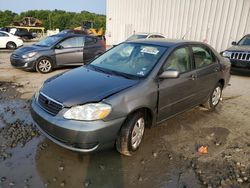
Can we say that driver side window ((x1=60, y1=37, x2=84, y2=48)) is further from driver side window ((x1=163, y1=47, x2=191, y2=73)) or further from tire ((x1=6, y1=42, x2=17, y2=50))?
tire ((x1=6, y1=42, x2=17, y2=50))

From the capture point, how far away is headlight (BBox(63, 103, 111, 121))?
2.93 m

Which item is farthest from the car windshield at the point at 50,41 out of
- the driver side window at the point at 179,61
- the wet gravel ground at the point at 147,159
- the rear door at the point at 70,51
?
the driver side window at the point at 179,61

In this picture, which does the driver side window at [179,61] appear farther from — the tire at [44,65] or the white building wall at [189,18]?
the white building wall at [189,18]

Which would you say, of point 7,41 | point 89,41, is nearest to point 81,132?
point 89,41

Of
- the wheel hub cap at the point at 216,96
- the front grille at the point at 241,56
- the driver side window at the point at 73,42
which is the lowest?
the wheel hub cap at the point at 216,96

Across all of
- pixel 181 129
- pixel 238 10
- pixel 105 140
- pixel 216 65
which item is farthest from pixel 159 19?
pixel 105 140

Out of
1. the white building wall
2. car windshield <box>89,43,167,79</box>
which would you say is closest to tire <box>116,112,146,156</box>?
car windshield <box>89,43,167,79</box>

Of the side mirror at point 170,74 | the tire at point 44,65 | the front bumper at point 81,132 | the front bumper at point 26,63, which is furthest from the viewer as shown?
the tire at point 44,65

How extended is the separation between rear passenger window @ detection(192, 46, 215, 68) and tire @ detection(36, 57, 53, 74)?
18.8 ft

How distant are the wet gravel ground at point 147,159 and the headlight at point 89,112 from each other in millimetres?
692

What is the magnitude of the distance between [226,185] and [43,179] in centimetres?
216

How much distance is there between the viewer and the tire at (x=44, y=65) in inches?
335

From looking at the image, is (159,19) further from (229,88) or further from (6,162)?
(6,162)

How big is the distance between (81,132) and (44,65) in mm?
6381
